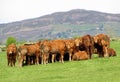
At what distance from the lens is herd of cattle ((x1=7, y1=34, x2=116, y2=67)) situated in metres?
30.3

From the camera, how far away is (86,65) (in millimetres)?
26984

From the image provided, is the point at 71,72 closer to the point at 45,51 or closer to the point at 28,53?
the point at 45,51

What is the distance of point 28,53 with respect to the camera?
30.2m

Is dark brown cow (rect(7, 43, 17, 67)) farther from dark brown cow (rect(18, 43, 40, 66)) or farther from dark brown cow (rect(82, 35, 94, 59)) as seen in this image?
dark brown cow (rect(82, 35, 94, 59))

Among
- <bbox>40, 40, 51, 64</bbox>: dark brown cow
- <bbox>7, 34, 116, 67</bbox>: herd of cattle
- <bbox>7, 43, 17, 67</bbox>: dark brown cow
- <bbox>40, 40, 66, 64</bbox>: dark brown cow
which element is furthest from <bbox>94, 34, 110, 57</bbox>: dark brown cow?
<bbox>7, 43, 17, 67</bbox>: dark brown cow

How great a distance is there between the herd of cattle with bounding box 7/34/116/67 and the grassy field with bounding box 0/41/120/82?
219 cm

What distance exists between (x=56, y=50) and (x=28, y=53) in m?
2.30

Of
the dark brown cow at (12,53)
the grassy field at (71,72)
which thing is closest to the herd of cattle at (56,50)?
the dark brown cow at (12,53)

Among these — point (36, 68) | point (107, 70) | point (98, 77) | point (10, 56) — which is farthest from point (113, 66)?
point (10, 56)

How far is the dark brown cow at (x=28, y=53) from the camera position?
3000 centimetres

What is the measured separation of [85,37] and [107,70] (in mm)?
7157

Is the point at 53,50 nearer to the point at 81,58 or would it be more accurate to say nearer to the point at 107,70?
the point at 81,58

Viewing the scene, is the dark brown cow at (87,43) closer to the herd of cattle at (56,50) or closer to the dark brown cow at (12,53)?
the herd of cattle at (56,50)

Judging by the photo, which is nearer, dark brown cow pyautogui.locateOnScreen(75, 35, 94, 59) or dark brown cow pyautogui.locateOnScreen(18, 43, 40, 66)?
dark brown cow pyautogui.locateOnScreen(18, 43, 40, 66)
